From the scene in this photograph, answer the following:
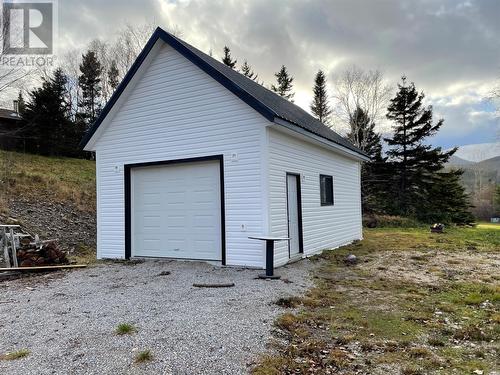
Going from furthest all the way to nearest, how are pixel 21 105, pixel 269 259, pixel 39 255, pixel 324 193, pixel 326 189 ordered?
pixel 21 105 < pixel 326 189 < pixel 324 193 < pixel 39 255 < pixel 269 259

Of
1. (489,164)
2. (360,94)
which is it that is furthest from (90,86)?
(489,164)

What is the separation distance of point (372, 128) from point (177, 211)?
23244 millimetres

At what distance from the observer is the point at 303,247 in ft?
29.6

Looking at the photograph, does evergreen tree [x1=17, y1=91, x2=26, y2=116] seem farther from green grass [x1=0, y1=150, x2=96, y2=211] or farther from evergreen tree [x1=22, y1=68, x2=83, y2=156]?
green grass [x1=0, y1=150, x2=96, y2=211]

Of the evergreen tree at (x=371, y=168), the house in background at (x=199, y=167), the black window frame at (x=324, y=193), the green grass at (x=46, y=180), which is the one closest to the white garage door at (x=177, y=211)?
the house in background at (x=199, y=167)

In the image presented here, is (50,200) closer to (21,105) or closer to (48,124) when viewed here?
(48,124)

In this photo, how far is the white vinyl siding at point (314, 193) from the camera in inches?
309

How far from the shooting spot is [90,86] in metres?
29.5

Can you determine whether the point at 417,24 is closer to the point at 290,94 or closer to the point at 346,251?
the point at 346,251

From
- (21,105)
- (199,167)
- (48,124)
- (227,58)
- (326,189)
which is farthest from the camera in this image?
(227,58)

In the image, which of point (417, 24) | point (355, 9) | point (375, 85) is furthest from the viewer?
point (375, 85)

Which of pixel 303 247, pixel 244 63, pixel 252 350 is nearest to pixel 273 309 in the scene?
pixel 252 350

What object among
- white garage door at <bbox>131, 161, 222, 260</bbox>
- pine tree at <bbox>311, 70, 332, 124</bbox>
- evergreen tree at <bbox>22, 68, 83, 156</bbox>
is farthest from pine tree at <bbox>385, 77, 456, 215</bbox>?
evergreen tree at <bbox>22, 68, 83, 156</bbox>

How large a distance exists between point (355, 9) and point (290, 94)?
21653 millimetres
